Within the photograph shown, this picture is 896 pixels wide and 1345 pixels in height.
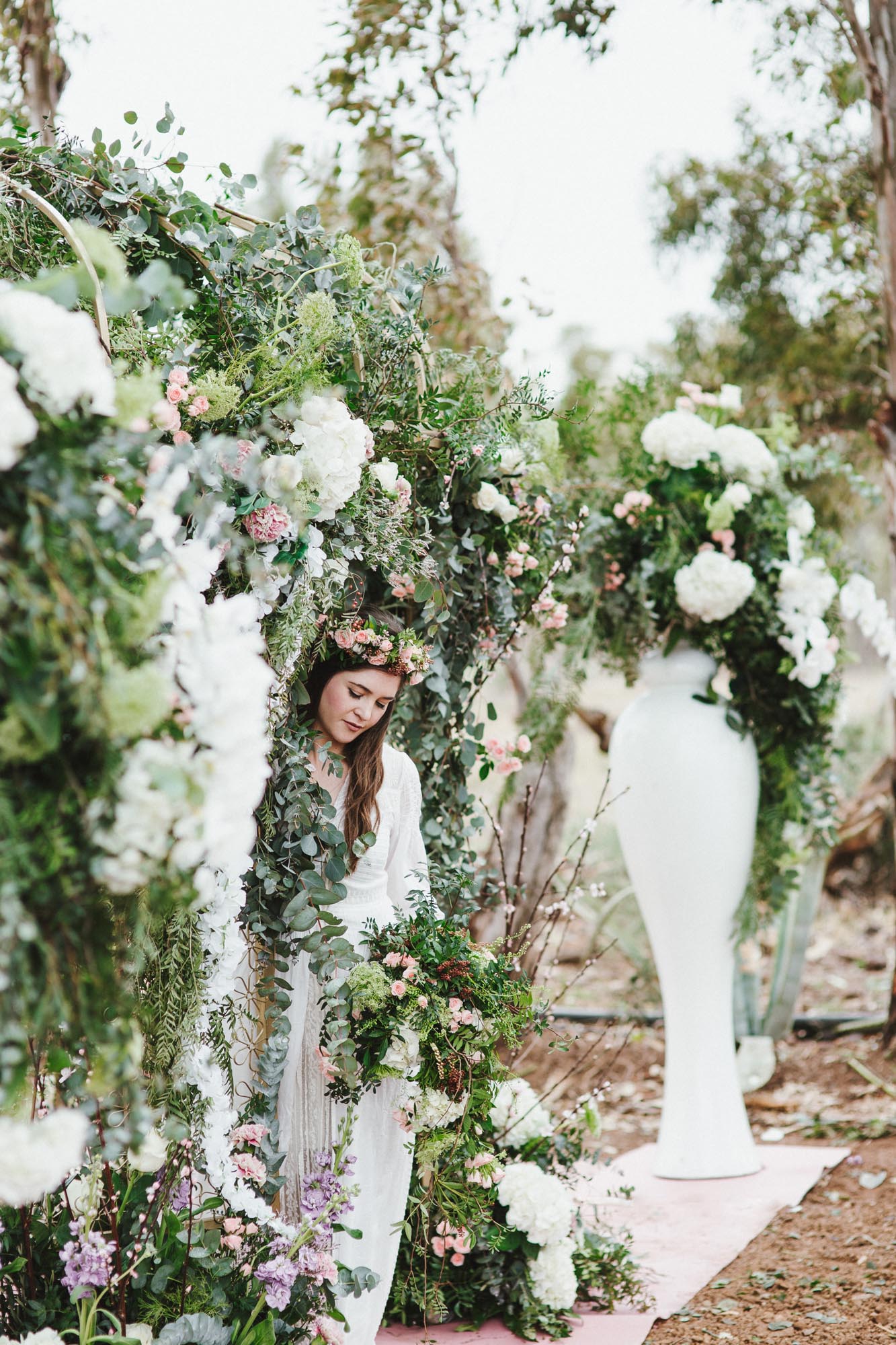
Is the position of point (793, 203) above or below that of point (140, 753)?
above

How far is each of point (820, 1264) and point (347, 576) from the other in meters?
2.31

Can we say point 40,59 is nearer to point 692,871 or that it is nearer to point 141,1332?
point 692,871

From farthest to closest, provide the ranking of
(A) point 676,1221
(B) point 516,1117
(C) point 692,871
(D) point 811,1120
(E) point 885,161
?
(D) point 811,1120
(E) point 885,161
(C) point 692,871
(A) point 676,1221
(B) point 516,1117

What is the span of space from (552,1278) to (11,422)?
236 cm

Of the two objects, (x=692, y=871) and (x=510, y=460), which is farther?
(x=692, y=871)

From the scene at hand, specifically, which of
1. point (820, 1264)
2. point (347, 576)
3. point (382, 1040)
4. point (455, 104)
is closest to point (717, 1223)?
point (820, 1264)

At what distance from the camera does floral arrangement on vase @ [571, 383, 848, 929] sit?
380cm

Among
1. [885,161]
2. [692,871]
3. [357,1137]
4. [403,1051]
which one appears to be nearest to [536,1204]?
[357,1137]

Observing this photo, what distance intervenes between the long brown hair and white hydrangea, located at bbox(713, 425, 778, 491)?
66.7 inches

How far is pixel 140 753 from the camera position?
48.5 inches

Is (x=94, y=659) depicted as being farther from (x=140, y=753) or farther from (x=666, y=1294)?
(x=666, y=1294)

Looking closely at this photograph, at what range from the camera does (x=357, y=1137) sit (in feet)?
8.07

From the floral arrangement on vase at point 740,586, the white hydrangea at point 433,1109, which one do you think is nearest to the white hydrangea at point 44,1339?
the white hydrangea at point 433,1109

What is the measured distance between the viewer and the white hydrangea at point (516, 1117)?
9.75 ft
